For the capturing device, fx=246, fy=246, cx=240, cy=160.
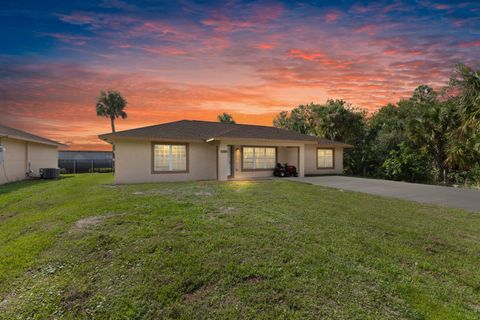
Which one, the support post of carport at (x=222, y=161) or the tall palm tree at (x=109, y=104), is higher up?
the tall palm tree at (x=109, y=104)

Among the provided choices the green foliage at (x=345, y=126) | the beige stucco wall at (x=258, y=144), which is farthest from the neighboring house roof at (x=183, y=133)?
the green foliage at (x=345, y=126)

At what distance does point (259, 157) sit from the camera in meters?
17.9

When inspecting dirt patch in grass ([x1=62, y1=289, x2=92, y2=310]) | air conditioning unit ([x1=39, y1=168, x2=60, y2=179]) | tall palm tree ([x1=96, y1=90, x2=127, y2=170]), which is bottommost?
dirt patch in grass ([x1=62, y1=289, x2=92, y2=310])

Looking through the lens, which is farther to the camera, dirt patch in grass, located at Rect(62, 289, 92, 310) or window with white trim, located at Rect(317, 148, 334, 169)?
window with white trim, located at Rect(317, 148, 334, 169)

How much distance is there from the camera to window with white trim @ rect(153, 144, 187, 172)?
48.8ft

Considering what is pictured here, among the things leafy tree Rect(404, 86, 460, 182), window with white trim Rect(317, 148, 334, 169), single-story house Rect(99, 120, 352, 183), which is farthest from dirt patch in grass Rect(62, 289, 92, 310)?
leafy tree Rect(404, 86, 460, 182)

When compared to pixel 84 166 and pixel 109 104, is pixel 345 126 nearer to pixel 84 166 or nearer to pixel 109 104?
pixel 109 104

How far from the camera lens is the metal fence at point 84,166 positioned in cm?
2696

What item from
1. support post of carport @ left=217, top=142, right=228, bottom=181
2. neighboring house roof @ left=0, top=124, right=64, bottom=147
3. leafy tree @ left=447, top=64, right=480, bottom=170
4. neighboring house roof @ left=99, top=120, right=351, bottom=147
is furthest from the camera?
support post of carport @ left=217, top=142, right=228, bottom=181

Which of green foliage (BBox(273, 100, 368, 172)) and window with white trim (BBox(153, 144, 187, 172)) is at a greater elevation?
green foliage (BBox(273, 100, 368, 172))

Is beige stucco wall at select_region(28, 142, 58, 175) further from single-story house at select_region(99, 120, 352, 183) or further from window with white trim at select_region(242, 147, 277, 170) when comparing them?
window with white trim at select_region(242, 147, 277, 170)

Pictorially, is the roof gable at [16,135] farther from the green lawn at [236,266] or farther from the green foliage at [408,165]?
the green foliage at [408,165]

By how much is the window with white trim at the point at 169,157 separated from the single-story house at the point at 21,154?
8794 mm

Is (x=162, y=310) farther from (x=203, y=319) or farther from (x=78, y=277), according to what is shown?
(x=78, y=277)
